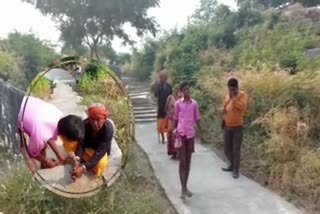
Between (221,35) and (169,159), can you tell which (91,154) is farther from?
(221,35)

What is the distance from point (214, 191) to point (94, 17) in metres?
17.0

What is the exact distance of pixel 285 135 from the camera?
6691 mm

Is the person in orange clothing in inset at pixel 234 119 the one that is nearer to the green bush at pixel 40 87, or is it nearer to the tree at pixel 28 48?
the green bush at pixel 40 87

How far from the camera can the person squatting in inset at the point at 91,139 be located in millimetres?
1900

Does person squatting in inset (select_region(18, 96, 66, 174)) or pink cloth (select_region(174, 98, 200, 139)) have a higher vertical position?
person squatting in inset (select_region(18, 96, 66, 174))

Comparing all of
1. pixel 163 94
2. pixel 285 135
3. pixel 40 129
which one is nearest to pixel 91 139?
pixel 40 129

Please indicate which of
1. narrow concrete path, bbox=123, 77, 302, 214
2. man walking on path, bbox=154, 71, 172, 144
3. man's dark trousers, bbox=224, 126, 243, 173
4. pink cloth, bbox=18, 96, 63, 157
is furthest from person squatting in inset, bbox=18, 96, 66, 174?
man walking on path, bbox=154, 71, 172, 144

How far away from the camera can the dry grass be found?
586 cm

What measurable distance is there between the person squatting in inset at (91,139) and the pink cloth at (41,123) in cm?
5

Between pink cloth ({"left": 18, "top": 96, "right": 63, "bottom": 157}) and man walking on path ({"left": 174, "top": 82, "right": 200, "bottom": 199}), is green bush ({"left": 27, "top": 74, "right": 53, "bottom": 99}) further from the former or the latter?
man walking on path ({"left": 174, "top": 82, "right": 200, "bottom": 199})

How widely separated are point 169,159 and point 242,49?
644cm

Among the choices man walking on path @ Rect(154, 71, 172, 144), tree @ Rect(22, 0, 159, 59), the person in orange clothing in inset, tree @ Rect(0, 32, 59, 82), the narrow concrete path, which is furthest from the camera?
tree @ Rect(22, 0, 159, 59)

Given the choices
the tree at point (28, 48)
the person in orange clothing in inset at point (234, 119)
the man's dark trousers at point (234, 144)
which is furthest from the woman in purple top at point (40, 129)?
the tree at point (28, 48)

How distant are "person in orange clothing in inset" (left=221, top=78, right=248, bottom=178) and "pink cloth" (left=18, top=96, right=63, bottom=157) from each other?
15.4 ft
